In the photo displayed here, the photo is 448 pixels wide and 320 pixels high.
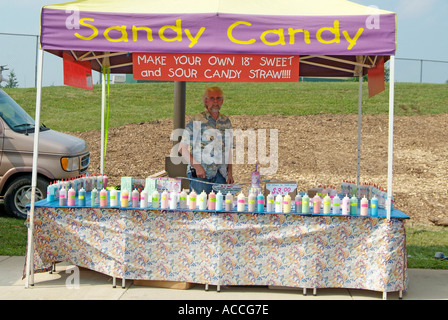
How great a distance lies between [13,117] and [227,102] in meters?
A: 11.9

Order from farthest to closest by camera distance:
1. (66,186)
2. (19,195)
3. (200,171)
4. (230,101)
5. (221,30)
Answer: (230,101) → (19,195) → (200,171) → (66,186) → (221,30)

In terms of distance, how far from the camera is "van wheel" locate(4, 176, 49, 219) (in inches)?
363

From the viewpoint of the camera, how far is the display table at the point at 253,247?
5215 mm

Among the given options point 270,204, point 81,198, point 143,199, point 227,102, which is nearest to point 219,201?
point 270,204

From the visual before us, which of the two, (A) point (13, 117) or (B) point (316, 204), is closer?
(B) point (316, 204)

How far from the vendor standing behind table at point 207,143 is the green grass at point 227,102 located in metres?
12.1

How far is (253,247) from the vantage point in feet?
17.3

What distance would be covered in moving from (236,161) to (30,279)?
9805mm

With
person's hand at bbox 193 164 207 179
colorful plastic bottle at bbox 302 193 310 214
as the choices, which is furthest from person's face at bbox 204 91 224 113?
colorful plastic bottle at bbox 302 193 310 214

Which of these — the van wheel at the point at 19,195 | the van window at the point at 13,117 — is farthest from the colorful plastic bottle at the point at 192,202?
the van window at the point at 13,117

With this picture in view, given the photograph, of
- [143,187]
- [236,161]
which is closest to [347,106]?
[236,161]

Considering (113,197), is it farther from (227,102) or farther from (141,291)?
(227,102)

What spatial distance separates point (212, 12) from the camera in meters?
5.09

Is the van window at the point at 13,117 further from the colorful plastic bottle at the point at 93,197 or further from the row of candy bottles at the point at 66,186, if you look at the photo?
the colorful plastic bottle at the point at 93,197
